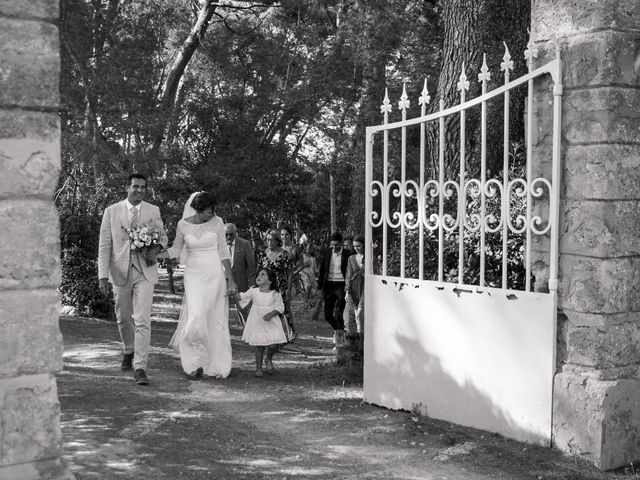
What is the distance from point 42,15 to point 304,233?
74.7 ft

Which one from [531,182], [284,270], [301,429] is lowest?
[301,429]

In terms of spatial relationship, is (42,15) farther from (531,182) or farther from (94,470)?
(531,182)

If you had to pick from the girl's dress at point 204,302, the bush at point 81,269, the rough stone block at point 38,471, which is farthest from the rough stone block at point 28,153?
the bush at point 81,269

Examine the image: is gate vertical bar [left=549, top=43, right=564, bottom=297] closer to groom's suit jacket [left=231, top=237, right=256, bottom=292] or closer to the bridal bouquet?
the bridal bouquet

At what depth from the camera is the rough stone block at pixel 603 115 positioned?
5.44m

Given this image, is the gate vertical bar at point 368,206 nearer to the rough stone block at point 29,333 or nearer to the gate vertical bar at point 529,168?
the gate vertical bar at point 529,168

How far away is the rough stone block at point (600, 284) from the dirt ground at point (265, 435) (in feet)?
3.41

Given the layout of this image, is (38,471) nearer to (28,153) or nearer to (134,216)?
(28,153)

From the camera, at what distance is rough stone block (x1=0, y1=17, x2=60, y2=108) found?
3.81m

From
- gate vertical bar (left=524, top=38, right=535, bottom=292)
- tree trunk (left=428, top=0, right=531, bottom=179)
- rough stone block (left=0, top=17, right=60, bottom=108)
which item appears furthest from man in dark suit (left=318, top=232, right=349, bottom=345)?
rough stone block (left=0, top=17, right=60, bottom=108)

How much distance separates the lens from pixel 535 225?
5.92 meters

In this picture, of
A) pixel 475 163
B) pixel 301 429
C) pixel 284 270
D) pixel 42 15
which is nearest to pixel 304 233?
pixel 284 270

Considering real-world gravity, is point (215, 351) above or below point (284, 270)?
below

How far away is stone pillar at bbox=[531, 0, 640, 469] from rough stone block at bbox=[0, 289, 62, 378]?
3.38 m
